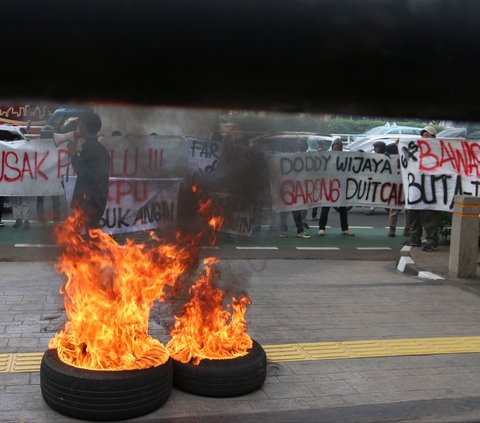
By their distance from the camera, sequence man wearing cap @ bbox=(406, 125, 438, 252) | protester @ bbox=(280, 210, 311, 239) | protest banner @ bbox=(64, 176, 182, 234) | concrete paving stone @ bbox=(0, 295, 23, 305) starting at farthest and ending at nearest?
1. protester @ bbox=(280, 210, 311, 239)
2. man wearing cap @ bbox=(406, 125, 438, 252)
3. protest banner @ bbox=(64, 176, 182, 234)
4. concrete paving stone @ bbox=(0, 295, 23, 305)

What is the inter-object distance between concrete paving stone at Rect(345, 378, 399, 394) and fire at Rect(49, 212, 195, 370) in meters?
1.32

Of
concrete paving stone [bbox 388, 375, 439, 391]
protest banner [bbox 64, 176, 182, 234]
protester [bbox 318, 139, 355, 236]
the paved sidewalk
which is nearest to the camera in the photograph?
the paved sidewalk

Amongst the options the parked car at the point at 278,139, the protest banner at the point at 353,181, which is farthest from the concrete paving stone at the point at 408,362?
the protest banner at the point at 353,181

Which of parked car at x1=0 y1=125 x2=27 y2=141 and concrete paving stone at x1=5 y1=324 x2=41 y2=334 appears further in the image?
parked car at x1=0 y1=125 x2=27 y2=141

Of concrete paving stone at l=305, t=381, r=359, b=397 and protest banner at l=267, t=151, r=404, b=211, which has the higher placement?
protest banner at l=267, t=151, r=404, b=211

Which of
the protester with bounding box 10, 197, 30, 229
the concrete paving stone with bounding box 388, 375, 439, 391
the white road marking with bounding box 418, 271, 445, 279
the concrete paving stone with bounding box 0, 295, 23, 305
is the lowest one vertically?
the concrete paving stone with bounding box 0, 295, 23, 305

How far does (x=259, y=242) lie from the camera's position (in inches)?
391

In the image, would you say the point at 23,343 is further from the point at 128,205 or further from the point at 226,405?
the point at 128,205

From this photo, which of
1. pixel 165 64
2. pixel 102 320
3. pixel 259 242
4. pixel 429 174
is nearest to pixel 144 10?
pixel 165 64

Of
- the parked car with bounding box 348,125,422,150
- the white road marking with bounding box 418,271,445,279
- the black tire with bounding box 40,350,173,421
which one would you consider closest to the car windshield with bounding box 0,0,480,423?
the black tire with bounding box 40,350,173,421

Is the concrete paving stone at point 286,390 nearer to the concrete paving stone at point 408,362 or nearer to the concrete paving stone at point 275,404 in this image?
the concrete paving stone at point 275,404

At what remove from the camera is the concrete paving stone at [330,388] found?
409 centimetres

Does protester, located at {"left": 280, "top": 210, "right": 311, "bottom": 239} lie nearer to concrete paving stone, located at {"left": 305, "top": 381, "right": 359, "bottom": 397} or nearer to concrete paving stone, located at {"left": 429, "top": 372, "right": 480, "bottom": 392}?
concrete paving stone, located at {"left": 429, "top": 372, "right": 480, "bottom": 392}

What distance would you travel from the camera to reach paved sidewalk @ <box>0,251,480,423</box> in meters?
3.79
